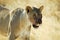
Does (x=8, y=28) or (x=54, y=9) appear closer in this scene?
(x=8, y=28)

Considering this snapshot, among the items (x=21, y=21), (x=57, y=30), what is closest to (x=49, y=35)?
(x=57, y=30)

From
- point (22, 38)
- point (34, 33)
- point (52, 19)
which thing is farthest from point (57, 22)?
point (22, 38)

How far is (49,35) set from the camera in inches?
55.7

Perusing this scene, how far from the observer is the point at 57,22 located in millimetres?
1438

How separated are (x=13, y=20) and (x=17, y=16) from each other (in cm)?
4

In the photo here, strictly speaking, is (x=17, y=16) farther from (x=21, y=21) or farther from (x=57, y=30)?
(x=57, y=30)

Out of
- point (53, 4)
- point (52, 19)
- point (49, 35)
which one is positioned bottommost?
point (49, 35)

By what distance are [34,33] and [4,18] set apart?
28cm

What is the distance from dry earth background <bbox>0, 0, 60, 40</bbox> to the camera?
1.40 m

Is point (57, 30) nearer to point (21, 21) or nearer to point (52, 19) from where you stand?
point (52, 19)

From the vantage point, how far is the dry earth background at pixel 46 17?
140 centimetres

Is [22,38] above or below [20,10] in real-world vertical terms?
below

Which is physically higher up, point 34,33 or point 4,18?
point 4,18

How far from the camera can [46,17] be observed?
4.70 ft
